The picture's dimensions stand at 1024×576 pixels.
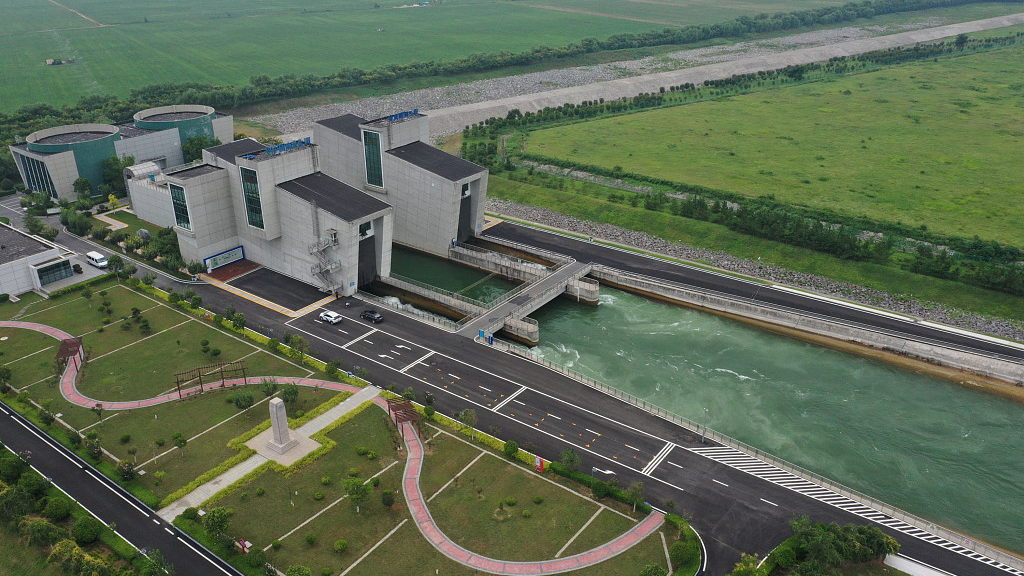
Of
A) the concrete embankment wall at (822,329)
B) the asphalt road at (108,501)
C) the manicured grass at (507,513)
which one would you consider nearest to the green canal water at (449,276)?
the concrete embankment wall at (822,329)

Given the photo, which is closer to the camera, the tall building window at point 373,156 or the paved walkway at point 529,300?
→ the paved walkway at point 529,300

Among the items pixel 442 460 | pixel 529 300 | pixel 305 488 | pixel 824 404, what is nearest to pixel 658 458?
pixel 442 460

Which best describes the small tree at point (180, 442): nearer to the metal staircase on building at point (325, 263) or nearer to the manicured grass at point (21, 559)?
the manicured grass at point (21, 559)

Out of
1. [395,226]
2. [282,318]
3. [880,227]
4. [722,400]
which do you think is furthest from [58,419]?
[880,227]

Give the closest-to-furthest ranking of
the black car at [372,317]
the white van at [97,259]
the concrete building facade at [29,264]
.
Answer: the black car at [372,317], the concrete building facade at [29,264], the white van at [97,259]

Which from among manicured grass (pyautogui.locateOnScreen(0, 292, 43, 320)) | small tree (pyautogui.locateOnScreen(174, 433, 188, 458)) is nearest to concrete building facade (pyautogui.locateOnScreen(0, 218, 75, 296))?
manicured grass (pyautogui.locateOnScreen(0, 292, 43, 320))
